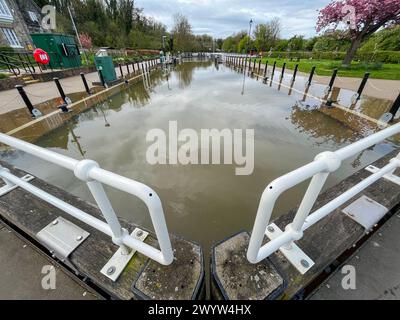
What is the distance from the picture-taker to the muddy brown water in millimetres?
2449

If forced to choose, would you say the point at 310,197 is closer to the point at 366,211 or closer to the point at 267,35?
the point at 366,211

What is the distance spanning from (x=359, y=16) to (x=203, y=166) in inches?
678

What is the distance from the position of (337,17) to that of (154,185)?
1919 centimetres

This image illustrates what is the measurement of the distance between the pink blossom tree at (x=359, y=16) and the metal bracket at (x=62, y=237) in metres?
18.7

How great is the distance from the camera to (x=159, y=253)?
3.61 ft

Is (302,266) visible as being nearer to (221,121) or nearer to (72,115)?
(221,121)

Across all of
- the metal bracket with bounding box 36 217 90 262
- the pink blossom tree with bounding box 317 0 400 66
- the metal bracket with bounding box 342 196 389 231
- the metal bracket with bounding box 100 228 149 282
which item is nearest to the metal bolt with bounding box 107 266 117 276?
the metal bracket with bounding box 100 228 149 282

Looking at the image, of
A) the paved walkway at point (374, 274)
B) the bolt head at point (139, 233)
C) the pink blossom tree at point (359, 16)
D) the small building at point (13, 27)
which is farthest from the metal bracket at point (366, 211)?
the small building at point (13, 27)

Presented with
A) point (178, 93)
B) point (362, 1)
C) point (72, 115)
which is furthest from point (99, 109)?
point (362, 1)

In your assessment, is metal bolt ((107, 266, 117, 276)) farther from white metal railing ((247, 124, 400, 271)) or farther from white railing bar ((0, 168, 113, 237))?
white metal railing ((247, 124, 400, 271))

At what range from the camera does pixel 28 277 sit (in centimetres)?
143

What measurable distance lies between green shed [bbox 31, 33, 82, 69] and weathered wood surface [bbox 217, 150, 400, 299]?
16.9 meters

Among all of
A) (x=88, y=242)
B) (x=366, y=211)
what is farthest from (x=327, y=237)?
(x=88, y=242)
